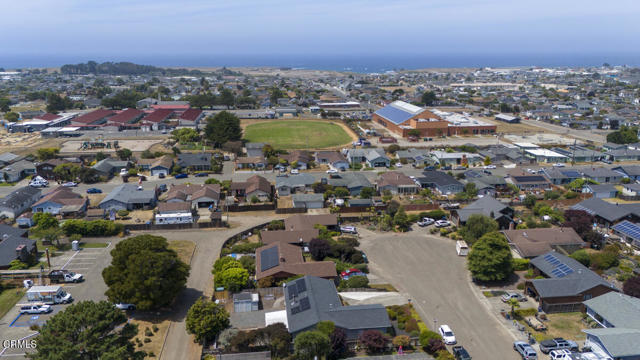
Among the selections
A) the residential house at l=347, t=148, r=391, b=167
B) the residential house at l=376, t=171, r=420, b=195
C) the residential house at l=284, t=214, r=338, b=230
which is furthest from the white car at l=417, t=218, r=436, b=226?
the residential house at l=347, t=148, r=391, b=167

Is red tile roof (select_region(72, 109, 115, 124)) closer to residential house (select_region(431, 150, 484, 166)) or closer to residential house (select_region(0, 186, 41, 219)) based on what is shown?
residential house (select_region(0, 186, 41, 219))

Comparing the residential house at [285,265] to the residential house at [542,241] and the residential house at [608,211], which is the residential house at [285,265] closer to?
the residential house at [542,241]

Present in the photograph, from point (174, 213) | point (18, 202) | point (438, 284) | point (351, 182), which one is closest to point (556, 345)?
point (438, 284)

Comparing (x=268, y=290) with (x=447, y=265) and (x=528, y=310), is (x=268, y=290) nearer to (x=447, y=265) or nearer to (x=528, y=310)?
(x=447, y=265)

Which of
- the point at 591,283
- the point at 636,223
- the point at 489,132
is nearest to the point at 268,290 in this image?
the point at 591,283

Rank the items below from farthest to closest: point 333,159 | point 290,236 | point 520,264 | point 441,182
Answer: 1. point 333,159
2. point 441,182
3. point 290,236
4. point 520,264

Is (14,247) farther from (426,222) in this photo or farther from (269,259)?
(426,222)

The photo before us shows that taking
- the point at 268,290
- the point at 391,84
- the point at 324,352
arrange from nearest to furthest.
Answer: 1. the point at 324,352
2. the point at 268,290
3. the point at 391,84
